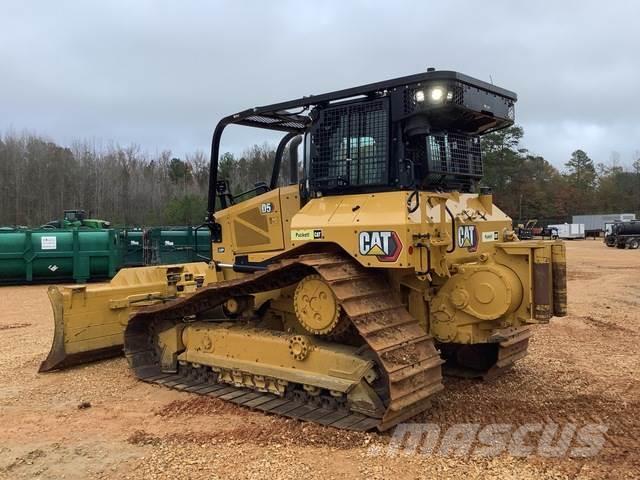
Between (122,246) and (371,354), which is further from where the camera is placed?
(122,246)

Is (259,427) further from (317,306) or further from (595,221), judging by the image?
(595,221)

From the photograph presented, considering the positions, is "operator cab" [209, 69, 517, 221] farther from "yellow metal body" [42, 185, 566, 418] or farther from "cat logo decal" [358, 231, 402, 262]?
"cat logo decal" [358, 231, 402, 262]

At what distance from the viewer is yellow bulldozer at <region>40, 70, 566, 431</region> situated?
496cm

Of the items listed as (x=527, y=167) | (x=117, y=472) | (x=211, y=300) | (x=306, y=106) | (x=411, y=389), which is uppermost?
(x=527, y=167)

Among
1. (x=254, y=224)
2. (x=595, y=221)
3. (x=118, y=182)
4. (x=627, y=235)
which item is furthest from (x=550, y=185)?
(x=254, y=224)

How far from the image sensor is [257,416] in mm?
5375

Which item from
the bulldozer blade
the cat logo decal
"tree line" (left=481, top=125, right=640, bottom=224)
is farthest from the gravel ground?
"tree line" (left=481, top=125, right=640, bottom=224)

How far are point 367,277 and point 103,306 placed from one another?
3.85 metres

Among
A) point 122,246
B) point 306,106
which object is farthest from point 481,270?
point 122,246

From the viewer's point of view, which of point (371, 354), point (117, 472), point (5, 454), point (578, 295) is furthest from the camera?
point (578, 295)

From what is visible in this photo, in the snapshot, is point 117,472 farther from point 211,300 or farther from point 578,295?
point 578,295

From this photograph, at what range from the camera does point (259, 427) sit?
507 centimetres

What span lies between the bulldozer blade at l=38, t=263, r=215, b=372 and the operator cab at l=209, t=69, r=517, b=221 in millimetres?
2272

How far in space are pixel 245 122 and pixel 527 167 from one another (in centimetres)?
6791
